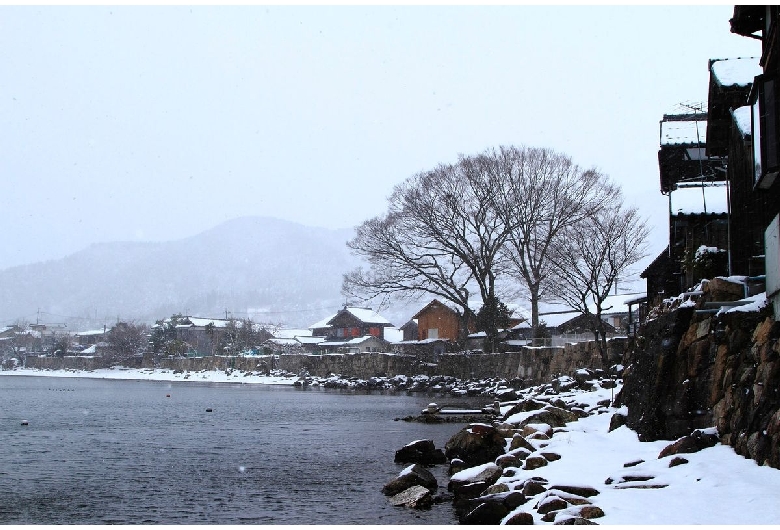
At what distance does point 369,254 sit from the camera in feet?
181

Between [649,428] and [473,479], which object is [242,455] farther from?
[649,428]

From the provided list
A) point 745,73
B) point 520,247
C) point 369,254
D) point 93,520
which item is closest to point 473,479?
point 93,520

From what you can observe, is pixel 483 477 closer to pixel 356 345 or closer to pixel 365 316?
pixel 356 345

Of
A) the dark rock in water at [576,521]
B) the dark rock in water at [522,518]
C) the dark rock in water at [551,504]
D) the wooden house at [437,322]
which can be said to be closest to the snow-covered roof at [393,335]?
the wooden house at [437,322]

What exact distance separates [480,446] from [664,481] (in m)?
7.80

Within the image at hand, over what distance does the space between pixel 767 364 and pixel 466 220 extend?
40.2 meters

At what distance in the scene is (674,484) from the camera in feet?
40.7

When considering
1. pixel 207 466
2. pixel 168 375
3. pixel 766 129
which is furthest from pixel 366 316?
pixel 766 129

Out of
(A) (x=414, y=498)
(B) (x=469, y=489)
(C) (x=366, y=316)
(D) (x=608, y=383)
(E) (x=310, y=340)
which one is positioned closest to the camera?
(A) (x=414, y=498)

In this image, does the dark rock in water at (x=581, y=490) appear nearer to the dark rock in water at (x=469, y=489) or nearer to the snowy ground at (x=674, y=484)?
the snowy ground at (x=674, y=484)

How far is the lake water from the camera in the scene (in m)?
15.3

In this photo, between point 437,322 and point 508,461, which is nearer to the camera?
point 508,461

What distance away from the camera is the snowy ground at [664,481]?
1050cm

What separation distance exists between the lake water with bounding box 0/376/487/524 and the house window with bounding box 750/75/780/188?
8479 millimetres
